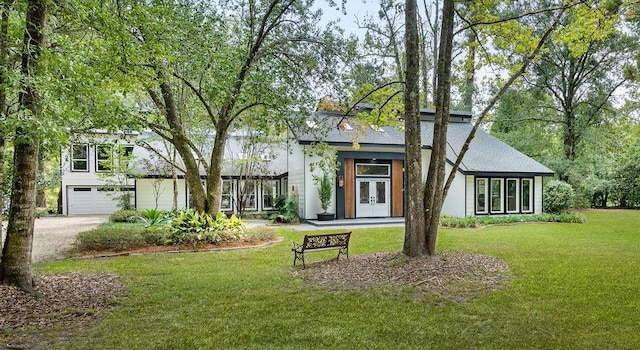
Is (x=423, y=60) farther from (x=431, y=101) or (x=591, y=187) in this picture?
(x=591, y=187)

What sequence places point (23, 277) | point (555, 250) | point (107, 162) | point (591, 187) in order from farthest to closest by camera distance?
point (591, 187) < point (107, 162) < point (555, 250) < point (23, 277)

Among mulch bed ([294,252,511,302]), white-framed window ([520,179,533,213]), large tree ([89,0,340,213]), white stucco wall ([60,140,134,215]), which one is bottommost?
mulch bed ([294,252,511,302])

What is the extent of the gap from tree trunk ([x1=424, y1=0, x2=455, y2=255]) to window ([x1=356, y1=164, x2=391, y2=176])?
10.5 meters

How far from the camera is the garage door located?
22.9 meters

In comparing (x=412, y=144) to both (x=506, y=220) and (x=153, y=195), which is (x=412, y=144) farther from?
(x=153, y=195)

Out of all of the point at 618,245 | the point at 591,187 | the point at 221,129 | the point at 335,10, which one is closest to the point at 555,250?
the point at 618,245

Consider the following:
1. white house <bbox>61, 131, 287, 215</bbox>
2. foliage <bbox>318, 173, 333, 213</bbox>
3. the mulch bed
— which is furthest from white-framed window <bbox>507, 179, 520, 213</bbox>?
the mulch bed

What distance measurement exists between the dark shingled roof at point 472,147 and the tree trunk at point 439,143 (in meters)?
8.96

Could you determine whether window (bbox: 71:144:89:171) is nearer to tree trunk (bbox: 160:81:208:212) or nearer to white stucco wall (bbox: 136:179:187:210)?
white stucco wall (bbox: 136:179:187:210)

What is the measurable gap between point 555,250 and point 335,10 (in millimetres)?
8291

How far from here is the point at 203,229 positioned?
1116cm

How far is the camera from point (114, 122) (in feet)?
26.5

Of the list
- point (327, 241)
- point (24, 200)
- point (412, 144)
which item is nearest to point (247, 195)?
point (327, 241)

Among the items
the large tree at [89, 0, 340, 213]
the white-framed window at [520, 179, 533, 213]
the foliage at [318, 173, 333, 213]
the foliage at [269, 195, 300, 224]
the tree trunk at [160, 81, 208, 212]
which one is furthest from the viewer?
the white-framed window at [520, 179, 533, 213]
